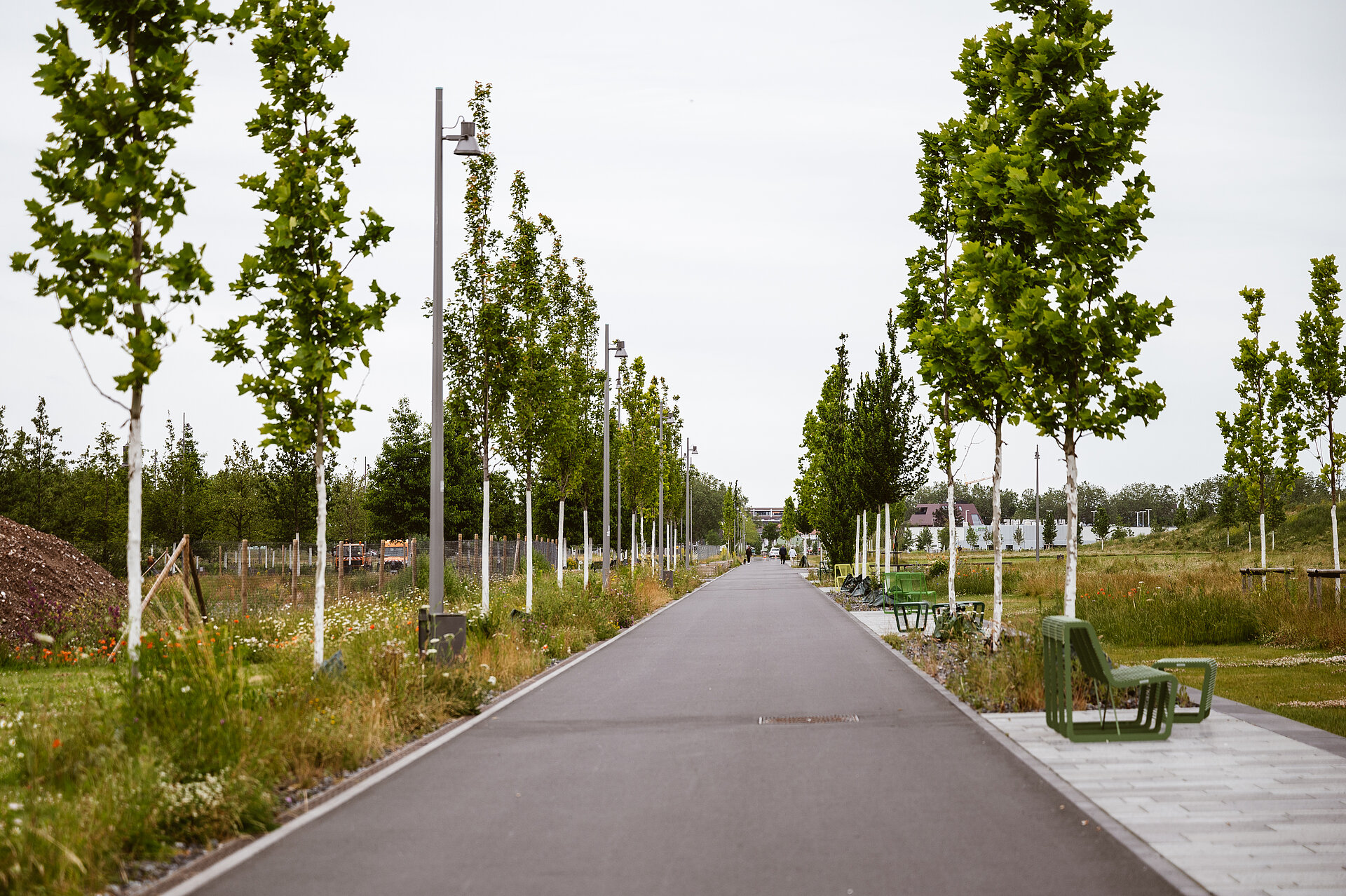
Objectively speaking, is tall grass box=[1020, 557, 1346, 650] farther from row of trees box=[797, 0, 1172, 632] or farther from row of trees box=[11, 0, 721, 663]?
row of trees box=[11, 0, 721, 663]

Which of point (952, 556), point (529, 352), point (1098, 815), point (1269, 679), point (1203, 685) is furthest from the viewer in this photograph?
point (529, 352)

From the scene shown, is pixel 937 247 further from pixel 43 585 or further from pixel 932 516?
pixel 932 516

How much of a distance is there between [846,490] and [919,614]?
18727 mm

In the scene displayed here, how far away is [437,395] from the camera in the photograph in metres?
15.0

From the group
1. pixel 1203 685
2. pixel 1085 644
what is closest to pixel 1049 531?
pixel 1203 685

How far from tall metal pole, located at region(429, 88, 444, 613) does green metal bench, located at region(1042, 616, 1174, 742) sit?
7.20 meters

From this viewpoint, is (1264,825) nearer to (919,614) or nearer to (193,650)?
(193,650)

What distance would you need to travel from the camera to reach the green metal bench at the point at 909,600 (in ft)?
75.3

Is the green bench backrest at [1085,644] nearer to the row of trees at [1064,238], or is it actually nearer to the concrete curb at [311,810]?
the row of trees at [1064,238]

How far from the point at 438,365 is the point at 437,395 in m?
0.50

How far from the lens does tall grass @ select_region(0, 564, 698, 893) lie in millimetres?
6012

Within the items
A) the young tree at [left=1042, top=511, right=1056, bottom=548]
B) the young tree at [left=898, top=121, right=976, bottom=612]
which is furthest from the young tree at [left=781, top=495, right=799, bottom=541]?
the young tree at [left=898, top=121, right=976, bottom=612]

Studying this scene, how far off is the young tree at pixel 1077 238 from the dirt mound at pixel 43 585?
14.1m

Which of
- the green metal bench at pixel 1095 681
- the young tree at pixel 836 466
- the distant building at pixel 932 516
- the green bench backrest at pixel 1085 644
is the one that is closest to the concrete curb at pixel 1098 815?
the green metal bench at pixel 1095 681
